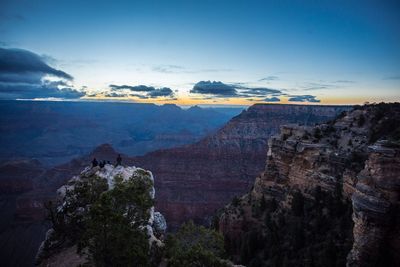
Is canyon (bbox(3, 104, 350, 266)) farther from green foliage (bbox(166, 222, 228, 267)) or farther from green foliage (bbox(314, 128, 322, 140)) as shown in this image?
green foliage (bbox(166, 222, 228, 267))

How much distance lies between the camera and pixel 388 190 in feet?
66.9

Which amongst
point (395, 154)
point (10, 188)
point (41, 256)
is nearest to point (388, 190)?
point (395, 154)

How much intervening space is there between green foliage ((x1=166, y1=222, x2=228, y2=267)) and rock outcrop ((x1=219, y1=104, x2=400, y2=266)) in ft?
34.8

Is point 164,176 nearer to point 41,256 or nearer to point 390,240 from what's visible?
point 41,256

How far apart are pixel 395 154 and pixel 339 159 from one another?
14521 mm

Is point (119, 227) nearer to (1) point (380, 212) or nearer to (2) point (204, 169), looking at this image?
(1) point (380, 212)

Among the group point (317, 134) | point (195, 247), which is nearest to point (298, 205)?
point (317, 134)

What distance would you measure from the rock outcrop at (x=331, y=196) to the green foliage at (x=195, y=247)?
10.6 metres

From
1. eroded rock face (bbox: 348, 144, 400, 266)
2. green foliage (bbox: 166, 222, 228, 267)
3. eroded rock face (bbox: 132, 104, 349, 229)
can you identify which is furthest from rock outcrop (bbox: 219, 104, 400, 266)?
eroded rock face (bbox: 132, 104, 349, 229)

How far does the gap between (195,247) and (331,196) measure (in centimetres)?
2367

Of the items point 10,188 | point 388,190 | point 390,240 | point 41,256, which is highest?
point 388,190

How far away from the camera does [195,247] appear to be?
1520 centimetres

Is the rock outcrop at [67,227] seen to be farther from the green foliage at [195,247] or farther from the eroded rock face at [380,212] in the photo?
the eroded rock face at [380,212]

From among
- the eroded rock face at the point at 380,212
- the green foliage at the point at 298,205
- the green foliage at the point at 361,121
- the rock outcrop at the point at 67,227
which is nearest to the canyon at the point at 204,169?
the green foliage at the point at 298,205
